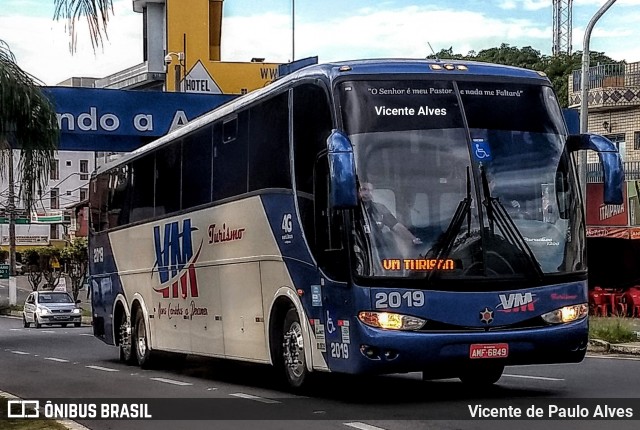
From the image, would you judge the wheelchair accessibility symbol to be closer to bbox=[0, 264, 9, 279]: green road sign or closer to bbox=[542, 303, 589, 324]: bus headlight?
bbox=[542, 303, 589, 324]: bus headlight

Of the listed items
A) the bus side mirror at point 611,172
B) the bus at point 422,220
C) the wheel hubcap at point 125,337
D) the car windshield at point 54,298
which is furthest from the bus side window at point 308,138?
the car windshield at point 54,298

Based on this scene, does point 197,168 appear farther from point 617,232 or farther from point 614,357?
point 617,232

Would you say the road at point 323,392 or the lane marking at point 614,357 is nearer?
the road at point 323,392

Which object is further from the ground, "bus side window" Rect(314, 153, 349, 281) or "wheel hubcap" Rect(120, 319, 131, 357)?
"bus side window" Rect(314, 153, 349, 281)

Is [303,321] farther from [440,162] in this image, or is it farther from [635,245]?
[635,245]

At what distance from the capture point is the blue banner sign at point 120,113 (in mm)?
26328

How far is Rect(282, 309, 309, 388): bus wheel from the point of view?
13.9m

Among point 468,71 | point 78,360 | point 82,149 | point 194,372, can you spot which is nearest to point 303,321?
point 468,71

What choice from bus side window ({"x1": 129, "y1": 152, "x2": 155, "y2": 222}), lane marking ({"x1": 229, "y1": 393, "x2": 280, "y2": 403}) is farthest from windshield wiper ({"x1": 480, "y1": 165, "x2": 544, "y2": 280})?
bus side window ({"x1": 129, "y1": 152, "x2": 155, "y2": 222})

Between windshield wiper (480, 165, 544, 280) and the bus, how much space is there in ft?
0.05

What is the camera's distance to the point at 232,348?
1617 cm

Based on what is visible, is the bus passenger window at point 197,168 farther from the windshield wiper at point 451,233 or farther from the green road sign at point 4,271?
the green road sign at point 4,271

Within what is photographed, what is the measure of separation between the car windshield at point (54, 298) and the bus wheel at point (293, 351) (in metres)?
35.9

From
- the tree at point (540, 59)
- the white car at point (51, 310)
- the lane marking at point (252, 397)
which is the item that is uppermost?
the tree at point (540, 59)
